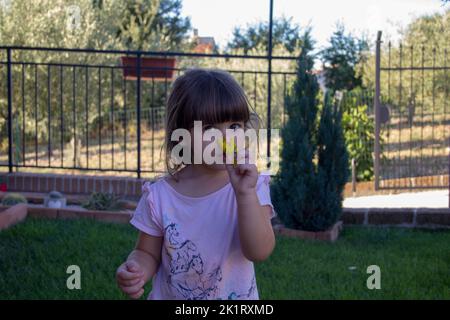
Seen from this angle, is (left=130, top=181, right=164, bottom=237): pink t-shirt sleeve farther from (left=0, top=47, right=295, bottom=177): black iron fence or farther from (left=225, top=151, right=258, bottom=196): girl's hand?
(left=0, top=47, right=295, bottom=177): black iron fence

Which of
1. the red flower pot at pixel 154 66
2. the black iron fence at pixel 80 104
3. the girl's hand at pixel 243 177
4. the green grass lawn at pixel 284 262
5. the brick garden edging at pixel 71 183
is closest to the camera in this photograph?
the girl's hand at pixel 243 177

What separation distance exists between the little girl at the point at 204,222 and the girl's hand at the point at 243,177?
0.18 feet

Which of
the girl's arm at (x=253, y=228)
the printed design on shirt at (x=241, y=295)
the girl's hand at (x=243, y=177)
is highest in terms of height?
the girl's hand at (x=243, y=177)

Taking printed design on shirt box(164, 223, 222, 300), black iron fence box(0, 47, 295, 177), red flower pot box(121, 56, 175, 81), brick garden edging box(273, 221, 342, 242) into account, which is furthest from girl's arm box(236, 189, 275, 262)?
black iron fence box(0, 47, 295, 177)

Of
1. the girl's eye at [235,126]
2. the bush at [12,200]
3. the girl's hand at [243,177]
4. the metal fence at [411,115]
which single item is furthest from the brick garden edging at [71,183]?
the girl's hand at [243,177]

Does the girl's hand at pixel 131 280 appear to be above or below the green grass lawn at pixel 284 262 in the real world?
above

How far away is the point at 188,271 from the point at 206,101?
19.3 inches

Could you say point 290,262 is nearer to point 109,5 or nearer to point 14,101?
point 14,101

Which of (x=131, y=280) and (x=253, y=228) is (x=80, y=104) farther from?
(x=253, y=228)

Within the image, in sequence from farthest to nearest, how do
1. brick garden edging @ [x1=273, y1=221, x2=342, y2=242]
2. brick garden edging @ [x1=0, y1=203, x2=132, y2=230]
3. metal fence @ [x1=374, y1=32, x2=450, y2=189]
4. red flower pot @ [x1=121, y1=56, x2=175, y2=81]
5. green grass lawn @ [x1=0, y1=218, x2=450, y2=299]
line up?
1. red flower pot @ [x1=121, y1=56, x2=175, y2=81]
2. metal fence @ [x1=374, y1=32, x2=450, y2=189]
3. brick garden edging @ [x1=0, y1=203, x2=132, y2=230]
4. brick garden edging @ [x1=273, y1=221, x2=342, y2=242]
5. green grass lawn @ [x1=0, y1=218, x2=450, y2=299]

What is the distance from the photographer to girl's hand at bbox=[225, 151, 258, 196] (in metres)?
1.79

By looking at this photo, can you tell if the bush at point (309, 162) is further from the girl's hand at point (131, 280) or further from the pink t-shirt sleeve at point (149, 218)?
the girl's hand at point (131, 280)

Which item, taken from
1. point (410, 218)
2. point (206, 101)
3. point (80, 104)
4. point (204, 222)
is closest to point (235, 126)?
point (206, 101)

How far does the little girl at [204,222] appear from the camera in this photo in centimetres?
190
